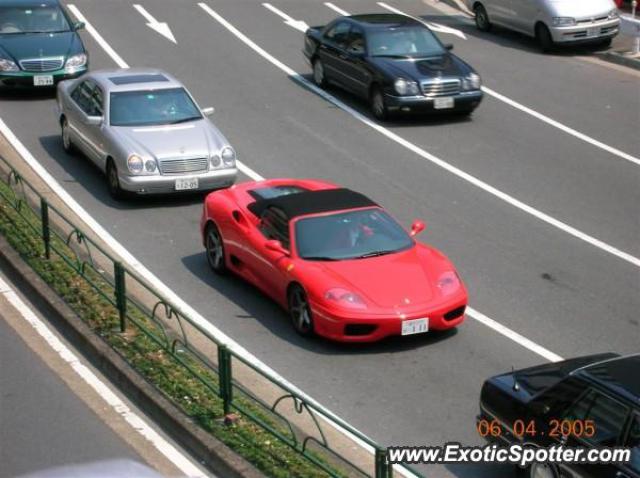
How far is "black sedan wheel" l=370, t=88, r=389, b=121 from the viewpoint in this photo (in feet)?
70.8

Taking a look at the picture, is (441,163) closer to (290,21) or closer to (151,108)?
(151,108)

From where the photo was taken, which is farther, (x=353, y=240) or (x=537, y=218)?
(x=537, y=218)

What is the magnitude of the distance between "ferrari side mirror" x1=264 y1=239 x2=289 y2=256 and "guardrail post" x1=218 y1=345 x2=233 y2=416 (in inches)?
125

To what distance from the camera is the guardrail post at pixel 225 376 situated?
1016 cm

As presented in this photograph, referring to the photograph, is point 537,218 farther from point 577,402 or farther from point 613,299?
point 577,402

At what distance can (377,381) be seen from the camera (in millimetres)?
11992

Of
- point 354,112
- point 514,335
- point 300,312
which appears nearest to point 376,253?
point 300,312

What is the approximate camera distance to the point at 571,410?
8984 mm

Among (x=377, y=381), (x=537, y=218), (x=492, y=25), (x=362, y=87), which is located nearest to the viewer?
(x=377, y=381)

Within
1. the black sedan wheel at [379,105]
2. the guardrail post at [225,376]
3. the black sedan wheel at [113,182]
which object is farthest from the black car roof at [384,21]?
the guardrail post at [225,376]

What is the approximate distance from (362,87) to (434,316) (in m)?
10.4

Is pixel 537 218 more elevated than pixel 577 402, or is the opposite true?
pixel 577 402

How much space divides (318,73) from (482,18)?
6458 mm

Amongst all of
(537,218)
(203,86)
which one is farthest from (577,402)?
(203,86)
